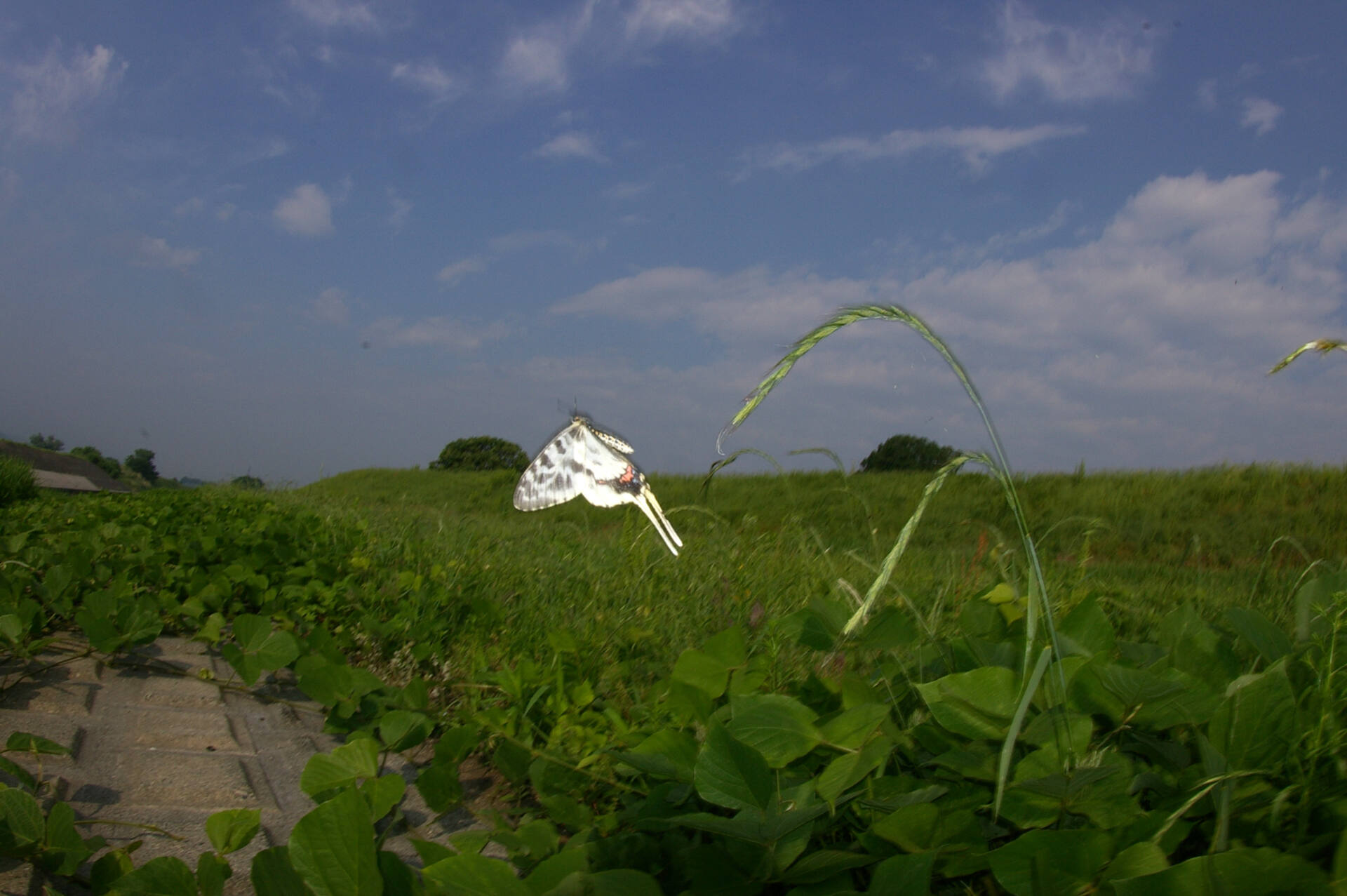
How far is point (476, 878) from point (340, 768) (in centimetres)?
46

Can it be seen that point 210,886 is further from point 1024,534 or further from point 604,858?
point 1024,534

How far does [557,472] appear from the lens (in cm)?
212

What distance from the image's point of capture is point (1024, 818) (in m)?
0.78

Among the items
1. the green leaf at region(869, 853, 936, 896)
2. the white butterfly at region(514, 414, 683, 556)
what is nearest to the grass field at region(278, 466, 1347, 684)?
the white butterfly at region(514, 414, 683, 556)

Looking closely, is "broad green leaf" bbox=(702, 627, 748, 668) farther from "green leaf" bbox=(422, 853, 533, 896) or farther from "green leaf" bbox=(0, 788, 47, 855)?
"green leaf" bbox=(0, 788, 47, 855)

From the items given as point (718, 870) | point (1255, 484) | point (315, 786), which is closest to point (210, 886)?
point (315, 786)

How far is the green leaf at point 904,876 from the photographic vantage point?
674mm

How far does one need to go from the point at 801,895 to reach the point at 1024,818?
0.78 feet

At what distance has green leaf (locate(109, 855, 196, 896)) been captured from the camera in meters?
0.86

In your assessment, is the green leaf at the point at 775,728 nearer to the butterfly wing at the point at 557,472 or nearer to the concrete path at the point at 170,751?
the concrete path at the point at 170,751

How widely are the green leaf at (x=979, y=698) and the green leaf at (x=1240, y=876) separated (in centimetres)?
20

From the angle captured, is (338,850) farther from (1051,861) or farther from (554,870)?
(1051,861)

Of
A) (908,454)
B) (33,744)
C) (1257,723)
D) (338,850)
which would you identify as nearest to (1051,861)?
(1257,723)

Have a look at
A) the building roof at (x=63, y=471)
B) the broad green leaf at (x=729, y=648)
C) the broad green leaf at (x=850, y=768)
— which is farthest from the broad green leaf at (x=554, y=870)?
the building roof at (x=63, y=471)
